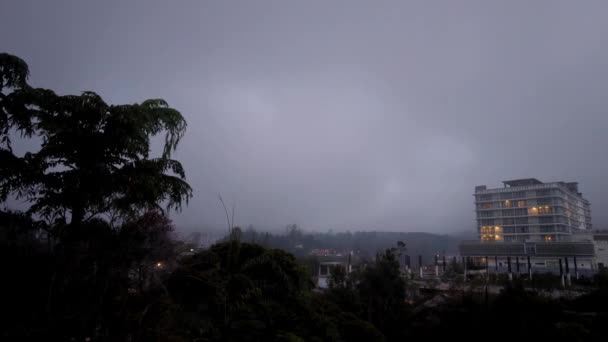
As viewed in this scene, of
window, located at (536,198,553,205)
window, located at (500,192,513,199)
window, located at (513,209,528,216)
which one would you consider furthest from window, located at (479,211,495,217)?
window, located at (536,198,553,205)

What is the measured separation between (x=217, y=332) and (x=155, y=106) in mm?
4942

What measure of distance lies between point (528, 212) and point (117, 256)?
86333mm

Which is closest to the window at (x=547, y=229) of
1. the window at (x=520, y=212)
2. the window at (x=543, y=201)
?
the window at (x=520, y=212)

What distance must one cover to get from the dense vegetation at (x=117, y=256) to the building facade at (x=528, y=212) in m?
80.5

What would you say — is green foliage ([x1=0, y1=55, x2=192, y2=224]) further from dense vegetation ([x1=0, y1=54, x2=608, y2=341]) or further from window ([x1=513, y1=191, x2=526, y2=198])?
window ([x1=513, y1=191, x2=526, y2=198])

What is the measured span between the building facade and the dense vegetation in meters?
80.5

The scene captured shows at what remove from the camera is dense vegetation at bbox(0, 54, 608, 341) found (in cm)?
537

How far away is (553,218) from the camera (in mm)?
71312

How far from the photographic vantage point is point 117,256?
5508mm

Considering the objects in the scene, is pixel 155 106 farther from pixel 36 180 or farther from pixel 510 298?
pixel 510 298

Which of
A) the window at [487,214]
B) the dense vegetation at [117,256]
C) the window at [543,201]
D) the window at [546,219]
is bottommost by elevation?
the dense vegetation at [117,256]

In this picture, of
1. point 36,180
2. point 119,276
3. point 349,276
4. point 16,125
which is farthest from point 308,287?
point 349,276

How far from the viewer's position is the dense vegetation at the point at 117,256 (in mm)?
5367

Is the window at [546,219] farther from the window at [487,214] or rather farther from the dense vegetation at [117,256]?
the dense vegetation at [117,256]
